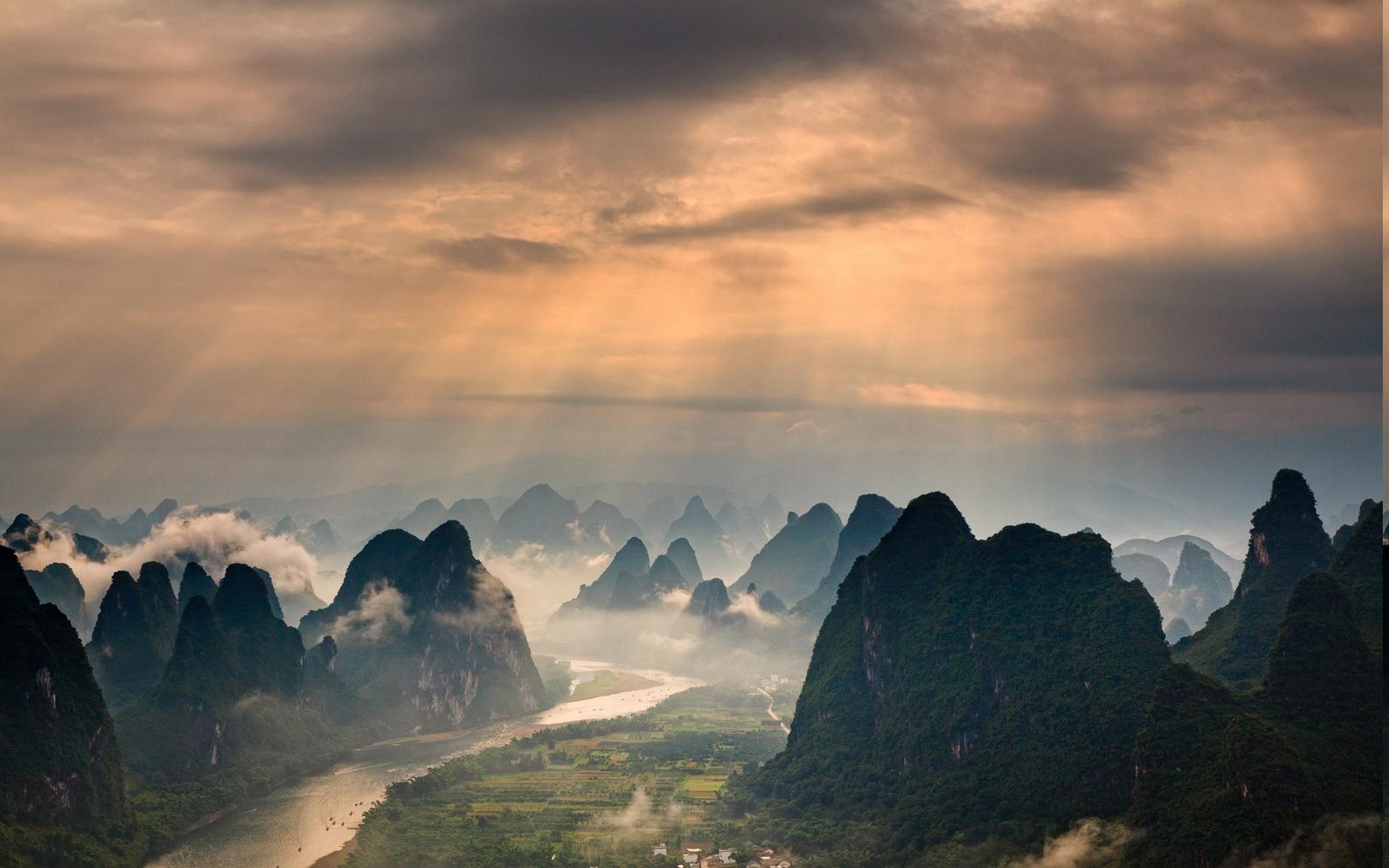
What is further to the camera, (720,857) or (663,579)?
(663,579)

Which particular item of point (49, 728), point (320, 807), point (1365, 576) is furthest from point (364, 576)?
point (1365, 576)

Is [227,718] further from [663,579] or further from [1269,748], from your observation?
[663,579]

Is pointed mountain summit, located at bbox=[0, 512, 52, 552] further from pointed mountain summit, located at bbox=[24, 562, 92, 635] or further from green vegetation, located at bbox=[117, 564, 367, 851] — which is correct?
green vegetation, located at bbox=[117, 564, 367, 851]

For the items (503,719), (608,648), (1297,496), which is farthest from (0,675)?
(608,648)

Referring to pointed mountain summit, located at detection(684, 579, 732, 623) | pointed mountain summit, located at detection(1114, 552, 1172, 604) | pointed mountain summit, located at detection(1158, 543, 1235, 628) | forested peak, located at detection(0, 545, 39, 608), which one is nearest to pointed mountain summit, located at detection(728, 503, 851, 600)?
pointed mountain summit, located at detection(684, 579, 732, 623)

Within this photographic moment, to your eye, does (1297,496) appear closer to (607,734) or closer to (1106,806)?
(1106,806)

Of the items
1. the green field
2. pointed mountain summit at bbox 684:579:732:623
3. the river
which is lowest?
the river
